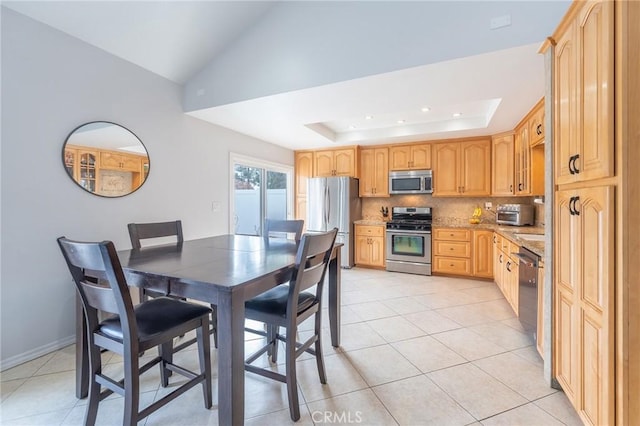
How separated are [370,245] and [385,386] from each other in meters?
3.38

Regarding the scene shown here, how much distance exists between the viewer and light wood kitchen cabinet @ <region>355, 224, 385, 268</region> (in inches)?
200

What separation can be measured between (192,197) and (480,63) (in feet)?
10.6

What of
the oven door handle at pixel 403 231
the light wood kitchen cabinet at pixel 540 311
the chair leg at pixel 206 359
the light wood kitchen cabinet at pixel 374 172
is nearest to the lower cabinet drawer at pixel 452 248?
the oven door handle at pixel 403 231

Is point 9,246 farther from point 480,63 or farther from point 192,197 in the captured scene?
point 480,63

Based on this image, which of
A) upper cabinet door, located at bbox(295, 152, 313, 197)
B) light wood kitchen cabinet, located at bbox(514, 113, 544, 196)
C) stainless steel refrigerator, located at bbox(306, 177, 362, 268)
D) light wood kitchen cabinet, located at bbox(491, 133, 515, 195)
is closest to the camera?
light wood kitchen cabinet, located at bbox(514, 113, 544, 196)

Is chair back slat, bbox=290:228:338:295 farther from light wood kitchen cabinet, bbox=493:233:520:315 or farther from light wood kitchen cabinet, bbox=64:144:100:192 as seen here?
light wood kitchen cabinet, bbox=64:144:100:192

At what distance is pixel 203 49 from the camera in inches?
115

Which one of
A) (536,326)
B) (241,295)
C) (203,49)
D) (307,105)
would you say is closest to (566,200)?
(536,326)

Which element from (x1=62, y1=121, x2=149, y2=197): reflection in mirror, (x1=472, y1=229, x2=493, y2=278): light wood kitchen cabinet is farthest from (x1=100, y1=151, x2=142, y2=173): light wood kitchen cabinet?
(x1=472, y1=229, x2=493, y2=278): light wood kitchen cabinet

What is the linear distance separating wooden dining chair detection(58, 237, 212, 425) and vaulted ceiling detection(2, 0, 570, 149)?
2.12 metres

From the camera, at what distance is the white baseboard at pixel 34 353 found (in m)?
2.01

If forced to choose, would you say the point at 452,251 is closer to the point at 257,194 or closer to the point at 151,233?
the point at 257,194

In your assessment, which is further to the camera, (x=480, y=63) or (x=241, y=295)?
(x=480, y=63)

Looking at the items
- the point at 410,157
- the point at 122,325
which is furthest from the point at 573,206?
the point at 410,157
